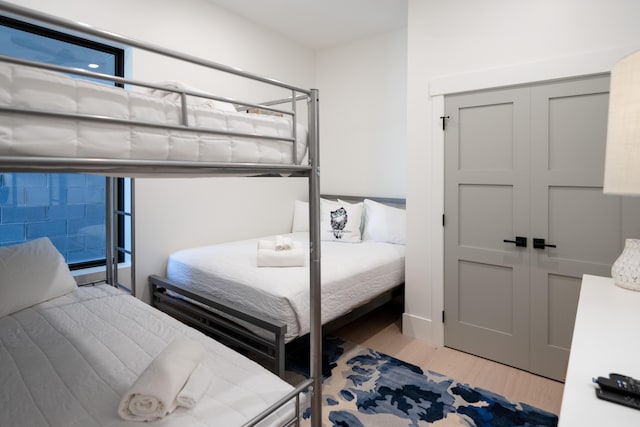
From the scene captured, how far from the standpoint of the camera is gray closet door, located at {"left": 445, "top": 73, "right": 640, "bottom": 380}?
7.06 ft

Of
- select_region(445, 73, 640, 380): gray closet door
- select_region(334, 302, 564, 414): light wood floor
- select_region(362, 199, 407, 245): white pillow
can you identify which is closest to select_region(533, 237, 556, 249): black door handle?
select_region(445, 73, 640, 380): gray closet door

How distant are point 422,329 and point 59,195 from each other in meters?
2.89

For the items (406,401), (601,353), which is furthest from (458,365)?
(601,353)

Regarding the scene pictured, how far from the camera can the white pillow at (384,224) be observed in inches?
133

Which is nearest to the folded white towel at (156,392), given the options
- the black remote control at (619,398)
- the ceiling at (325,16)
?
the black remote control at (619,398)

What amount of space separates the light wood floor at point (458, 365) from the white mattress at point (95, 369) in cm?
153

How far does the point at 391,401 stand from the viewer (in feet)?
6.75

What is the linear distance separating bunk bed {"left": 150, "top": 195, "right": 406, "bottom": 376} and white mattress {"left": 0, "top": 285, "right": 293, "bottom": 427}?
46cm

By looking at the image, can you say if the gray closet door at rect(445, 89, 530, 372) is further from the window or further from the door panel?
the window

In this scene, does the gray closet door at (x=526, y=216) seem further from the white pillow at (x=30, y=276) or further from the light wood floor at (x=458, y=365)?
the white pillow at (x=30, y=276)

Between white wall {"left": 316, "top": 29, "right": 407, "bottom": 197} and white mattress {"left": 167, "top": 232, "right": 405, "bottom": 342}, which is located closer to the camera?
white mattress {"left": 167, "top": 232, "right": 405, "bottom": 342}

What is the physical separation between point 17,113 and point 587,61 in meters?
2.68

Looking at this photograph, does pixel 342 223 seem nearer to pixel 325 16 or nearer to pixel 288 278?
pixel 288 278

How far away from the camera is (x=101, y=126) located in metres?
0.88
